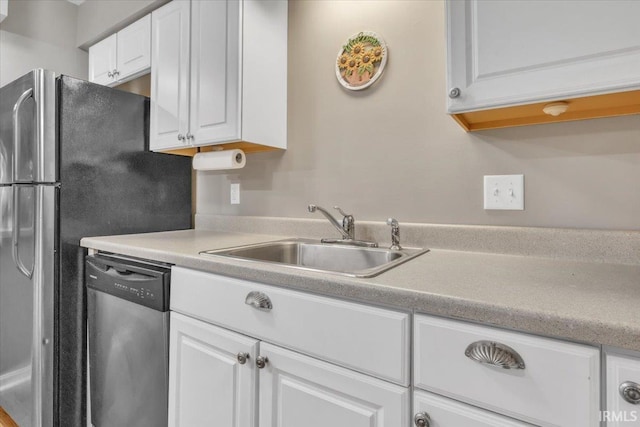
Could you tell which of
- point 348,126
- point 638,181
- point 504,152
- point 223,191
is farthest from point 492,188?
point 223,191

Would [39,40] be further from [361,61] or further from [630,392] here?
[630,392]

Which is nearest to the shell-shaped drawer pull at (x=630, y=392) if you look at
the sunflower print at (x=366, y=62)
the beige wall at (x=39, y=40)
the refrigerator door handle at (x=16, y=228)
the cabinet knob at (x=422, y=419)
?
the cabinet knob at (x=422, y=419)

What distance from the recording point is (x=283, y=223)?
174 cm

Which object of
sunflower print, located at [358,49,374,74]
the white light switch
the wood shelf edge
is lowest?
the white light switch

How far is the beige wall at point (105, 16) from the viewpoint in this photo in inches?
84.5

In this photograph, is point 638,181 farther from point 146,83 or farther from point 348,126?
point 146,83

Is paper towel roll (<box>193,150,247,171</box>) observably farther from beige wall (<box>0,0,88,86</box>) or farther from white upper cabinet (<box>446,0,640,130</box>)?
beige wall (<box>0,0,88,86</box>)

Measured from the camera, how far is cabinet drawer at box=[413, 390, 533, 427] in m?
0.64

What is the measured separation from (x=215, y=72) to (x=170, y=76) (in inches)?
13.8

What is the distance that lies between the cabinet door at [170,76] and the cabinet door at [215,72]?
0.06m

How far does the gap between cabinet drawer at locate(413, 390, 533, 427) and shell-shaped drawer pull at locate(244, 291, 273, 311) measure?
44 cm

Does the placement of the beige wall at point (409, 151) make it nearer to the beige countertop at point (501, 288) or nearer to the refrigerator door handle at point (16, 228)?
the beige countertop at point (501, 288)

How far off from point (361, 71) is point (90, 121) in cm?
A: 133

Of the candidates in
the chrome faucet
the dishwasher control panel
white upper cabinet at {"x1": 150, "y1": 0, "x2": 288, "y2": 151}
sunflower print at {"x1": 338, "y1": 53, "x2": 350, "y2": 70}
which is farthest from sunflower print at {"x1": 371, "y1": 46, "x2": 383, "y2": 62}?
the dishwasher control panel
